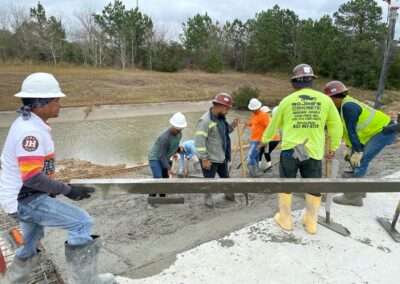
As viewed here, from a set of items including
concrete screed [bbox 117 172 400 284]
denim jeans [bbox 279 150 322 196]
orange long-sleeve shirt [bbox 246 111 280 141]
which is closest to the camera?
concrete screed [bbox 117 172 400 284]

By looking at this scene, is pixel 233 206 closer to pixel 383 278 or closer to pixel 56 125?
pixel 383 278

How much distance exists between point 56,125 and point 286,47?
33.1 metres

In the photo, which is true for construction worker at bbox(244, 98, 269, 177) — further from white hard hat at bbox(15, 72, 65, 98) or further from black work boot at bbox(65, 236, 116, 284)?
white hard hat at bbox(15, 72, 65, 98)

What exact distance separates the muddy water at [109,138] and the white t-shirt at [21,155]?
8086mm

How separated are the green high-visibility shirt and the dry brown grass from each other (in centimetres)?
1945

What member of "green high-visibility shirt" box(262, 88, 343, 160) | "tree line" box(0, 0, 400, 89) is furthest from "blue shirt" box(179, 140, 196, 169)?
"tree line" box(0, 0, 400, 89)

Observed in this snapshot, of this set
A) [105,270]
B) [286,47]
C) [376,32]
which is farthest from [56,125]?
[376,32]

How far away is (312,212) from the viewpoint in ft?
11.8

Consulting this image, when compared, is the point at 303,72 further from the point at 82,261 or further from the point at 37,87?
the point at 82,261

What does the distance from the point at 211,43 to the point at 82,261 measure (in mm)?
45357

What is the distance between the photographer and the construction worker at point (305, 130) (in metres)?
3.44

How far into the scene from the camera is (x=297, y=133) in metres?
3.50

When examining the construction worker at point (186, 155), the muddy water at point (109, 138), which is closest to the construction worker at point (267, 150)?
the construction worker at point (186, 155)

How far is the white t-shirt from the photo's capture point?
217cm
